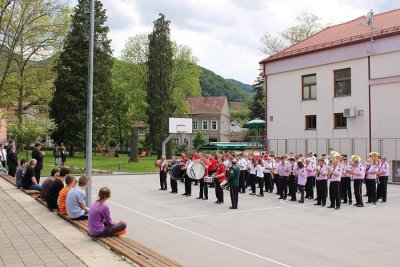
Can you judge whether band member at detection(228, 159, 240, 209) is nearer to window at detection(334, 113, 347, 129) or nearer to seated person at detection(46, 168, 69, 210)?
seated person at detection(46, 168, 69, 210)

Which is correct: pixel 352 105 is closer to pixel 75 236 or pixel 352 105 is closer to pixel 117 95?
pixel 75 236

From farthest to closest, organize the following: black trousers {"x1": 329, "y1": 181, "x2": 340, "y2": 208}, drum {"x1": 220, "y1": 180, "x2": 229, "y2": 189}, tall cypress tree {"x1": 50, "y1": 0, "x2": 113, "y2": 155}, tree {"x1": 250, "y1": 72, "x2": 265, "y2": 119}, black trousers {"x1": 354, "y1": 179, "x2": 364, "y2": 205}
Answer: tree {"x1": 250, "y1": 72, "x2": 265, "y2": 119}
tall cypress tree {"x1": 50, "y1": 0, "x2": 113, "y2": 155}
black trousers {"x1": 354, "y1": 179, "x2": 364, "y2": 205}
drum {"x1": 220, "y1": 180, "x2": 229, "y2": 189}
black trousers {"x1": 329, "y1": 181, "x2": 340, "y2": 208}

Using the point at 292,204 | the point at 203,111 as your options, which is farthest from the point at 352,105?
the point at 203,111

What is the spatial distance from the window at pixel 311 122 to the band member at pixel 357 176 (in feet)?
55.1

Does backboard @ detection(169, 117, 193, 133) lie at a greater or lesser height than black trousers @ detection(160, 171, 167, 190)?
greater

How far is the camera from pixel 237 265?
844cm

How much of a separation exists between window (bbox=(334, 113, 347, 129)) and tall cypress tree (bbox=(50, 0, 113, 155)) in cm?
2701

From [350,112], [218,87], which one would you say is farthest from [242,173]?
[218,87]

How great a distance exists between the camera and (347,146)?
102 ft

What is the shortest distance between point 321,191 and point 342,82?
16.6m

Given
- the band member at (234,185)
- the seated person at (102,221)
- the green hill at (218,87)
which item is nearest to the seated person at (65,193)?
the seated person at (102,221)

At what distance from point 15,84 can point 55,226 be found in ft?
133

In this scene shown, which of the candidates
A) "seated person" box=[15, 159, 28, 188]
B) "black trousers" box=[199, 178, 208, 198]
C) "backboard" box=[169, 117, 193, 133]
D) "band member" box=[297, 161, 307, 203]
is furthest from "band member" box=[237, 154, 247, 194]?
"backboard" box=[169, 117, 193, 133]

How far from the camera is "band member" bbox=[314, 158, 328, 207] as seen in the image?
Answer: 56.6 ft
